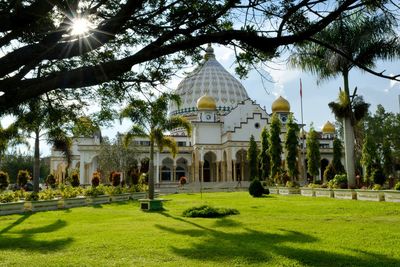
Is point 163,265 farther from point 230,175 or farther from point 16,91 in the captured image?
point 230,175

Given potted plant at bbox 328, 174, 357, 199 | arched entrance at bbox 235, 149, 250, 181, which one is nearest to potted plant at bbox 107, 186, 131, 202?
potted plant at bbox 328, 174, 357, 199

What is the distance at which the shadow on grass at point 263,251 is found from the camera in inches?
265

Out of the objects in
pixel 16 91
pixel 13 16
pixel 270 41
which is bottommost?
pixel 16 91

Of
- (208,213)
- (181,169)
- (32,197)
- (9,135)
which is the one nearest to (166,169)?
(181,169)

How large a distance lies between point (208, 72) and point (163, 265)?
205 feet

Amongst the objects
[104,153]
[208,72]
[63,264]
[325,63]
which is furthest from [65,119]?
[208,72]

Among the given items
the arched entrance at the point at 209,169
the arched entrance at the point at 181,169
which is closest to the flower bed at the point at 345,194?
the arched entrance at the point at 209,169

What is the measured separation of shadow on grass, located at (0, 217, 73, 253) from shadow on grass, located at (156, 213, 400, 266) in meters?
2.61

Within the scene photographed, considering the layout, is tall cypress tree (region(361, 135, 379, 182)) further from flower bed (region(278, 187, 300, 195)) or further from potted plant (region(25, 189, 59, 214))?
potted plant (region(25, 189, 59, 214))

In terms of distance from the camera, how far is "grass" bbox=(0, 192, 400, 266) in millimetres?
7039

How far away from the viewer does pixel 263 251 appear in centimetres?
765

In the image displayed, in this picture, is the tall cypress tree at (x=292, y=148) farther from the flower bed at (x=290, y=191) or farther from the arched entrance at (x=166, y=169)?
the arched entrance at (x=166, y=169)

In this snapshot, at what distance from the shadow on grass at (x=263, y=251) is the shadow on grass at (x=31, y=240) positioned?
2607 mm

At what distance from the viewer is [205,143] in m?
56.2
